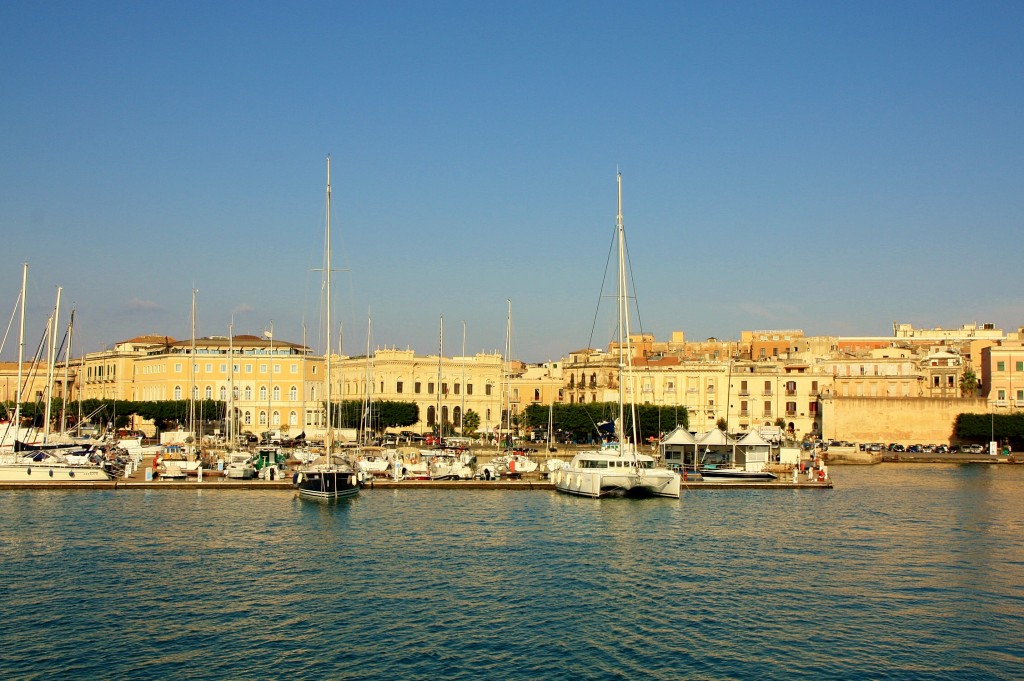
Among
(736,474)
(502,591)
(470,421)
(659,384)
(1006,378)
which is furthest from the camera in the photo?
(470,421)

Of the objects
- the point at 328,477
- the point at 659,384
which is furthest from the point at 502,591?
the point at 659,384

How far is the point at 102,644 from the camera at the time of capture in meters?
18.2

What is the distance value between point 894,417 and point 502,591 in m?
54.6

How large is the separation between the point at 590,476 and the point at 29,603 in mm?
20368

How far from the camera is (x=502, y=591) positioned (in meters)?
22.3

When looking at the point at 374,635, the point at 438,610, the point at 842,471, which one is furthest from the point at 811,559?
the point at 842,471

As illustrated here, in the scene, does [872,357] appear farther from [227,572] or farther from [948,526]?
[227,572]

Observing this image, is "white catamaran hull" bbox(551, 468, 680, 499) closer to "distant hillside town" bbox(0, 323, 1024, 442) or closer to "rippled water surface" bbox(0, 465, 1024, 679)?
"rippled water surface" bbox(0, 465, 1024, 679)

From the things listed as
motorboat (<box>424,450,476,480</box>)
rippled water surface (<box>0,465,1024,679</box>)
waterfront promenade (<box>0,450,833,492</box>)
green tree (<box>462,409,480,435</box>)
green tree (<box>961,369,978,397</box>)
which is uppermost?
green tree (<box>961,369,978,397</box>)

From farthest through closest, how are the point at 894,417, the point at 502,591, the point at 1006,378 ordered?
the point at 894,417 → the point at 1006,378 → the point at 502,591

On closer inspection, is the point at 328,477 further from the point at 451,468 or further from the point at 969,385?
the point at 969,385

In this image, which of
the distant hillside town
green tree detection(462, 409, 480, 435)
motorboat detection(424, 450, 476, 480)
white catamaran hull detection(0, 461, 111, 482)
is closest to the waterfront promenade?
white catamaran hull detection(0, 461, 111, 482)

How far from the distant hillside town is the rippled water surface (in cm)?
3528

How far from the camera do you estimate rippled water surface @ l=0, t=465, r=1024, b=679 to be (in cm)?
1756
